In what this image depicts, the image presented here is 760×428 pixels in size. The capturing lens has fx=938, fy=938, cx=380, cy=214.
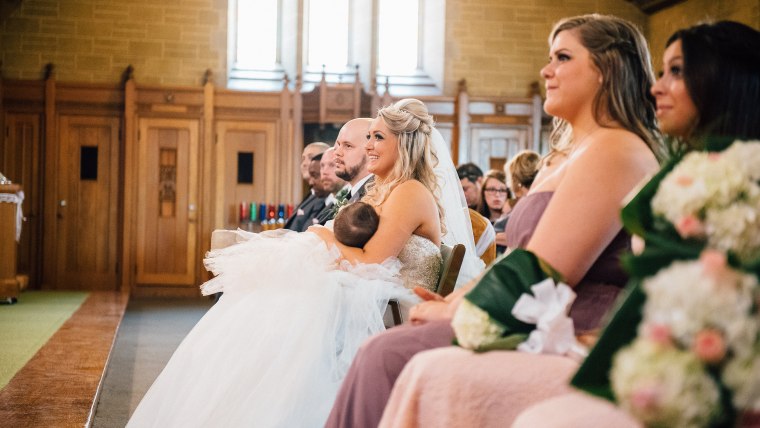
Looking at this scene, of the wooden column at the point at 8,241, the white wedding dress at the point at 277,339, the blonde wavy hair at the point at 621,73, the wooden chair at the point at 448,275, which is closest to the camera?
the blonde wavy hair at the point at 621,73

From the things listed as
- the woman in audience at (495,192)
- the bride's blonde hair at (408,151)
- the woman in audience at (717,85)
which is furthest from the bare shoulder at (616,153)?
the woman in audience at (495,192)

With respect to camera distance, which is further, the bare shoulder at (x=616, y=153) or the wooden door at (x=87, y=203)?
the wooden door at (x=87, y=203)

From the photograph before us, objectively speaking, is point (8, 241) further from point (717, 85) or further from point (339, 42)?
point (717, 85)

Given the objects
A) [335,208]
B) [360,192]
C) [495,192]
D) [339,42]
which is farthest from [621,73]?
[339,42]

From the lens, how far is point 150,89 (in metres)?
11.8

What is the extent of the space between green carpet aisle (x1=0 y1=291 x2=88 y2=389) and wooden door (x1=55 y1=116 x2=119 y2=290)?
56cm

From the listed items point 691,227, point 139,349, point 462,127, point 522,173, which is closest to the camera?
point 691,227

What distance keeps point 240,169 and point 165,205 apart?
1050 millimetres

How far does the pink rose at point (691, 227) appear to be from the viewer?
126cm

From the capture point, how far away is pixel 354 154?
4609 millimetres

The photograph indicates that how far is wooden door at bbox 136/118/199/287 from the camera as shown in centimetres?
1180

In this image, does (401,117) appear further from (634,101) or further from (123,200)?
(123,200)

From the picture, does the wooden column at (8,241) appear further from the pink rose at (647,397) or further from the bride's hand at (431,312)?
the pink rose at (647,397)

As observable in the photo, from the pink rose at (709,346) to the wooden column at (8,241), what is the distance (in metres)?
8.47
